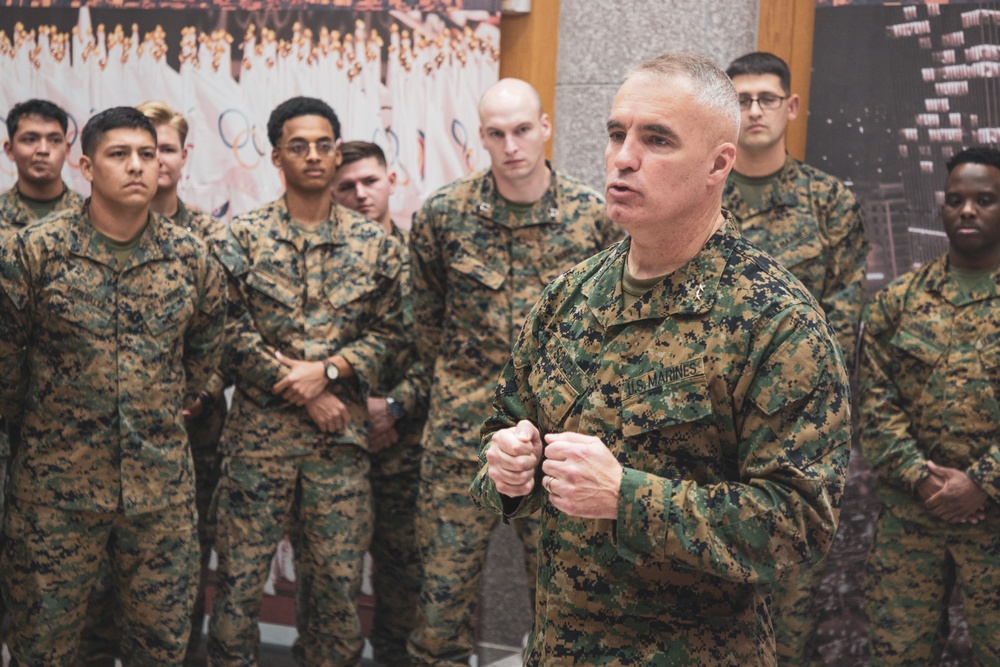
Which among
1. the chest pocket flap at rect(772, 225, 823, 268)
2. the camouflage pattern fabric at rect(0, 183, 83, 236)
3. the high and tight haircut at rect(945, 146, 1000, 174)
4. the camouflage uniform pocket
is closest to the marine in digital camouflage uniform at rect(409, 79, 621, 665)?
the chest pocket flap at rect(772, 225, 823, 268)

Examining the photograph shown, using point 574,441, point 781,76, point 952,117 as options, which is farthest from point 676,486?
point 952,117

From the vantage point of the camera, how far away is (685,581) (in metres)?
1.90

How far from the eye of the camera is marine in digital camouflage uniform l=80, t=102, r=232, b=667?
13.5ft

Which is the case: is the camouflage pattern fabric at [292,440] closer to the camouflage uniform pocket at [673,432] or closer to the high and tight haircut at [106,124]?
the high and tight haircut at [106,124]

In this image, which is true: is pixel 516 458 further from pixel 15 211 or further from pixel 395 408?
pixel 15 211

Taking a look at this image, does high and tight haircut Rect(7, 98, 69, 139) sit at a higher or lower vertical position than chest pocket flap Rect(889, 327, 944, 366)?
higher

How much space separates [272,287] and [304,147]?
0.53m

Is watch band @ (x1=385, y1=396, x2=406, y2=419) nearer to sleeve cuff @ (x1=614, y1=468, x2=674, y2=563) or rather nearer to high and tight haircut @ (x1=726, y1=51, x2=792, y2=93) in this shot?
high and tight haircut @ (x1=726, y1=51, x2=792, y2=93)

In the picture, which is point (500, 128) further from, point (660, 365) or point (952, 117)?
point (660, 365)

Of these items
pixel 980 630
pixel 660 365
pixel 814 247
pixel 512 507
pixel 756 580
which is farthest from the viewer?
pixel 814 247

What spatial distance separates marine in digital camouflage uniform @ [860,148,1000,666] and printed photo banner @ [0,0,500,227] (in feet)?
6.23

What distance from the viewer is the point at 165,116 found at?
4.75 metres

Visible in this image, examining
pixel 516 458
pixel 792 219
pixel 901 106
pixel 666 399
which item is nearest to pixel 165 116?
pixel 792 219

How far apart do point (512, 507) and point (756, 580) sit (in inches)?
19.2
